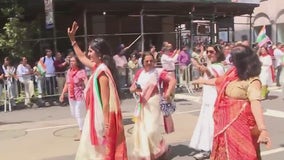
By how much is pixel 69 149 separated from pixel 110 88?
12.5 feet

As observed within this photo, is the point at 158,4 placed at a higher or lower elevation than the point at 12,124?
higher

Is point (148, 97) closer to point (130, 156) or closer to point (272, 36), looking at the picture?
point (130, 156)

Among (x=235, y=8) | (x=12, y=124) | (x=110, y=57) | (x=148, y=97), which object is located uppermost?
(x=235, y=8)

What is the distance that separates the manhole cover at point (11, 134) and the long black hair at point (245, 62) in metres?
6.43

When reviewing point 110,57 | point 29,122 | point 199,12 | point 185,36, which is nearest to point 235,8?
point 199,12

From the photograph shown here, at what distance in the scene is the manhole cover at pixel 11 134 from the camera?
9.83 m

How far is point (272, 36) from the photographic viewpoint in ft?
116

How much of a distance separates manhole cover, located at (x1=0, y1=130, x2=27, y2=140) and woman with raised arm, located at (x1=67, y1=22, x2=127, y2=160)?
5371 millimetres

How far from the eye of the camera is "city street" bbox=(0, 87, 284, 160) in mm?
7938

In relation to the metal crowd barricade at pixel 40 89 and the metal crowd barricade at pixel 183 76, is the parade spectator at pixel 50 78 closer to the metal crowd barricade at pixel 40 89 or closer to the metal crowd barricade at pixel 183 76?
the metal crowd barricade at pixel 40 89

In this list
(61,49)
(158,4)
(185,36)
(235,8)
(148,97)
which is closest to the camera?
(148,97)

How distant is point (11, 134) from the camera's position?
10.1m

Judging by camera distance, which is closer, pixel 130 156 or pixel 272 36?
pixel 130 156

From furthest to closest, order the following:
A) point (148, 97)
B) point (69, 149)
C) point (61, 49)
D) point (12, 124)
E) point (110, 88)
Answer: point (61, 49)
point (12, 124)
point (69, 149)
point (148, 97)
point (110, 88)
